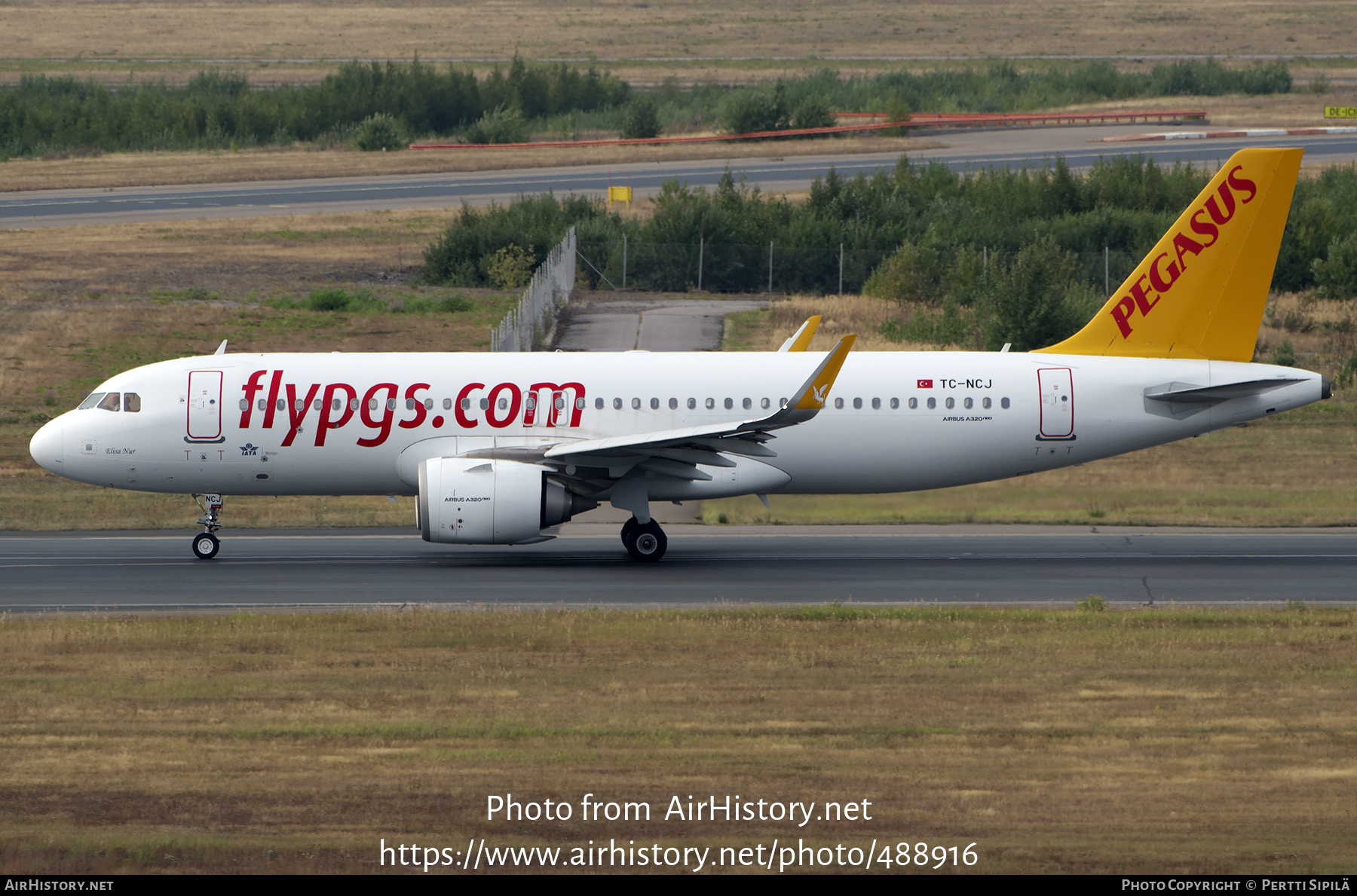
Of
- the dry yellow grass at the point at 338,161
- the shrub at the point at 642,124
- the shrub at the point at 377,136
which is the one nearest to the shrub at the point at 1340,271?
the dry yellow grass at the point at 338,161

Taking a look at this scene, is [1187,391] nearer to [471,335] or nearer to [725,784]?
[725,784]

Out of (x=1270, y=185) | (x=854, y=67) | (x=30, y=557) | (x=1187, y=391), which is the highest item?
(x=854, y=67)

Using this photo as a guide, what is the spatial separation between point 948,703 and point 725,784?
4.07 m

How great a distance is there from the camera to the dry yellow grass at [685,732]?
1266cm

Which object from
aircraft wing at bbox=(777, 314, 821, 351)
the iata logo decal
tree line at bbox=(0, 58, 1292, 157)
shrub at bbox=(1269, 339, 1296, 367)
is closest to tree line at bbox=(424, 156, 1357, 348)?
shrub at bbox=(1269, 339, 1296, 367)

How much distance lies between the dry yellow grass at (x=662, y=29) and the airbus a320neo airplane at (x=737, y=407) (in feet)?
405

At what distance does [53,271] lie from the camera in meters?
58.8

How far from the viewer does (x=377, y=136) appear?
93.1 m

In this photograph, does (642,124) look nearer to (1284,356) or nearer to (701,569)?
(1284,356)

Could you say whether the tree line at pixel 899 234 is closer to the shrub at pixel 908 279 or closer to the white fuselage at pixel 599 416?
the shrub at pixel 908 279

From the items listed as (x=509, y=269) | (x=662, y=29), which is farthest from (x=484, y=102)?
(x=662, y=29)

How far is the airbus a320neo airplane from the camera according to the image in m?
28.0

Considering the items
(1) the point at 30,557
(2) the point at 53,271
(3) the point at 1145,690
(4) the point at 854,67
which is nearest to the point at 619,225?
(2) the point at 53,271

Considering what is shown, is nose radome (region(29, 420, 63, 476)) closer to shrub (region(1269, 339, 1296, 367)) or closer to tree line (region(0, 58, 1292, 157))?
shrub (region(1269, 339, 1296, 367))
